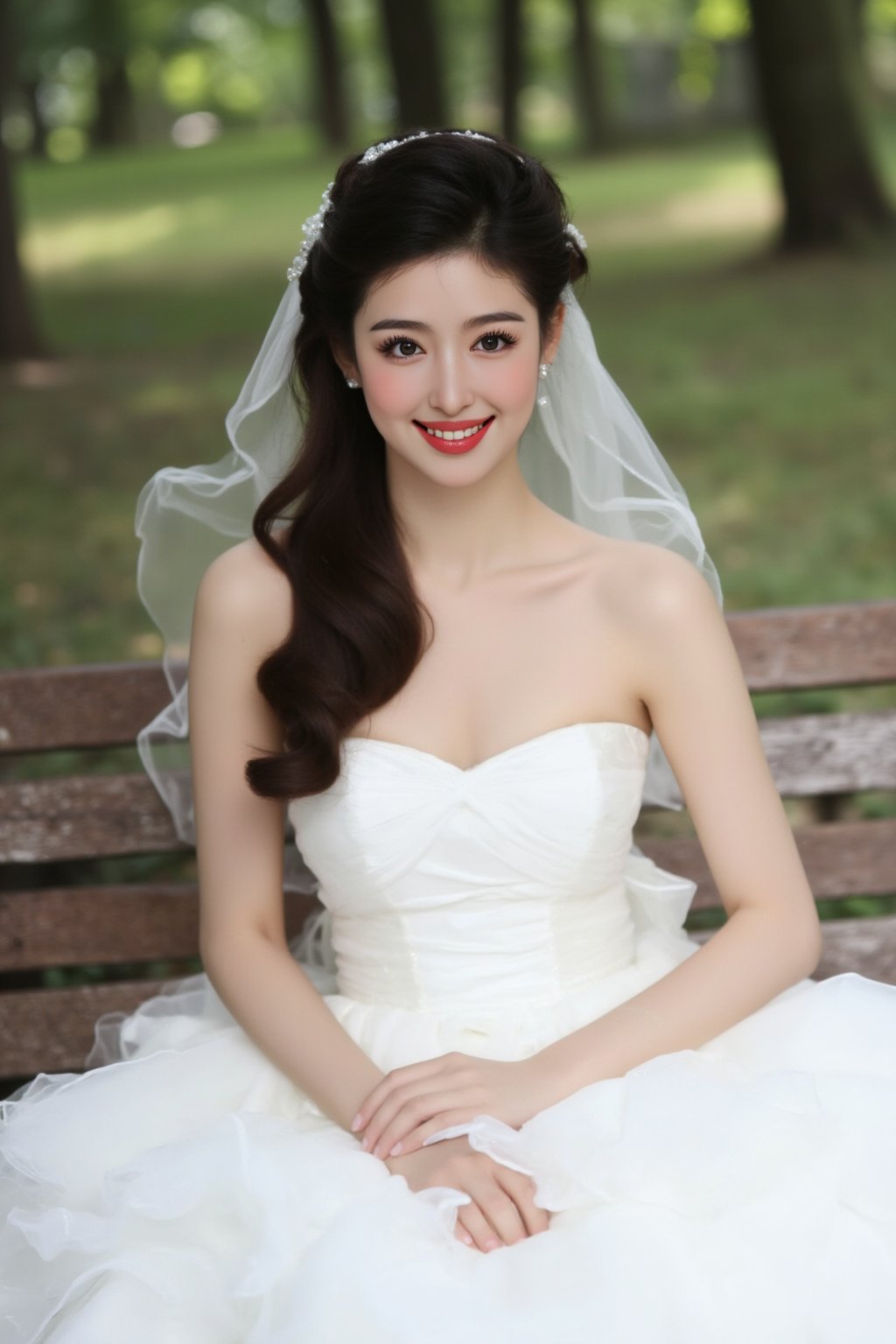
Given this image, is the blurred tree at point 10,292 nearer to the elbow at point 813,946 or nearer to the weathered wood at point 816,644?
the weathered wood at point 816,644

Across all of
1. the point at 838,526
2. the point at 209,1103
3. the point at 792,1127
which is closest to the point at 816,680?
the point at 792,1127

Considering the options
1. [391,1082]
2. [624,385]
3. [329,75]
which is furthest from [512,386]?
[329,75]

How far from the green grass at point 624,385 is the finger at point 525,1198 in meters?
1.95

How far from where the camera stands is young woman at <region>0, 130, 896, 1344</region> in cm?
238

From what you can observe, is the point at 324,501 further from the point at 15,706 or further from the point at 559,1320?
the point at 559,1320

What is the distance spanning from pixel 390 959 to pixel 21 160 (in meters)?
29.1

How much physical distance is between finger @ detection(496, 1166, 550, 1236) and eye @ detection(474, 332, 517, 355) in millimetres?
1444

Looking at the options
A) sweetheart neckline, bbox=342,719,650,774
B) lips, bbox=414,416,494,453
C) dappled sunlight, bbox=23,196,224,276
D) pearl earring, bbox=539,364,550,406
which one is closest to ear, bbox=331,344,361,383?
lips, bbox=414,416,494,453

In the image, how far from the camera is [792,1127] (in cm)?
249

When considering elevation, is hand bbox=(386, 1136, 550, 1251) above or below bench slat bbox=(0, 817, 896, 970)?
above

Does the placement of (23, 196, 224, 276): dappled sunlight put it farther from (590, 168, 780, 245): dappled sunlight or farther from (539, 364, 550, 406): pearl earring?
(539, 364, 550, 406): pearl earring

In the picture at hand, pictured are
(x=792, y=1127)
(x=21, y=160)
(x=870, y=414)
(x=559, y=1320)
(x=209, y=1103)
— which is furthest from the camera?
(x=21, y=160)

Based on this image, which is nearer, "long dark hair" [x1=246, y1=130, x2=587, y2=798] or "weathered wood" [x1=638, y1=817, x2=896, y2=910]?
"long dark hair" [x1=246, y1=130, x2=587, y2=798]

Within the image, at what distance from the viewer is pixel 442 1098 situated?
2.72m
